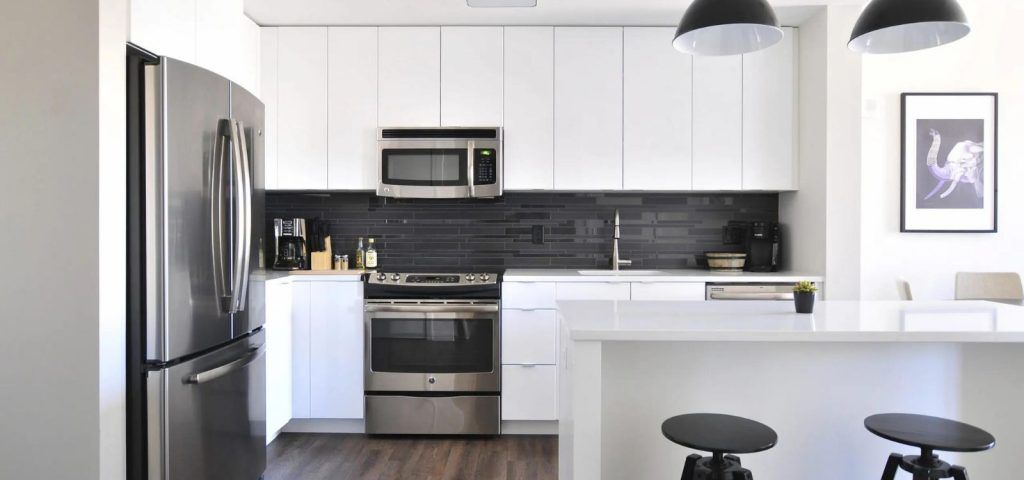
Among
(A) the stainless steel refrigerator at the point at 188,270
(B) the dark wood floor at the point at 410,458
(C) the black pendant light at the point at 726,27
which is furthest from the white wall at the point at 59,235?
(C) the black pendant light at the point at 726,27

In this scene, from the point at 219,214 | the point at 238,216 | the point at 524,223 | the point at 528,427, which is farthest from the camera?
the point at 524,223

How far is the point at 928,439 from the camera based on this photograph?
68.8 inches

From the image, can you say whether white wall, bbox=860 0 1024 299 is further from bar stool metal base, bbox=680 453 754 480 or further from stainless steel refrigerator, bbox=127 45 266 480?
stainless steel refrigerator, bbox=127 45 266 480

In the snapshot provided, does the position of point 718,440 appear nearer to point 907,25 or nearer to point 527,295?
point 907,25

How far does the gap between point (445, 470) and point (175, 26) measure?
87.2 inches

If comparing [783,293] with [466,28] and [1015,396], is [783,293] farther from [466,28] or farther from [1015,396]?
[466,28]

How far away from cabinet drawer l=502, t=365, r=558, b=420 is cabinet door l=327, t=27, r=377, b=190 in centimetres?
150

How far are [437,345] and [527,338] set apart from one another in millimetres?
498

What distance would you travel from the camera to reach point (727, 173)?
3.90 m

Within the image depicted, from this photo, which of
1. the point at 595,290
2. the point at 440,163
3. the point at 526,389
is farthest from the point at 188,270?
→ the point at 595,290

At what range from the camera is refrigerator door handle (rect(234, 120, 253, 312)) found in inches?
101

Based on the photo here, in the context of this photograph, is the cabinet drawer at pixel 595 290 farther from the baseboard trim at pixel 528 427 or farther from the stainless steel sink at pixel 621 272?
the baseboard trim at pixel 528 427

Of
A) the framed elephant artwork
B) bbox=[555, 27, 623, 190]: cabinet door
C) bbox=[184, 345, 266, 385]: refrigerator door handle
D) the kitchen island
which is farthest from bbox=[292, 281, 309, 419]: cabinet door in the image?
the framed elephant artwork

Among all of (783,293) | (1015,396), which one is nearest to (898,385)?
(1015,396)
